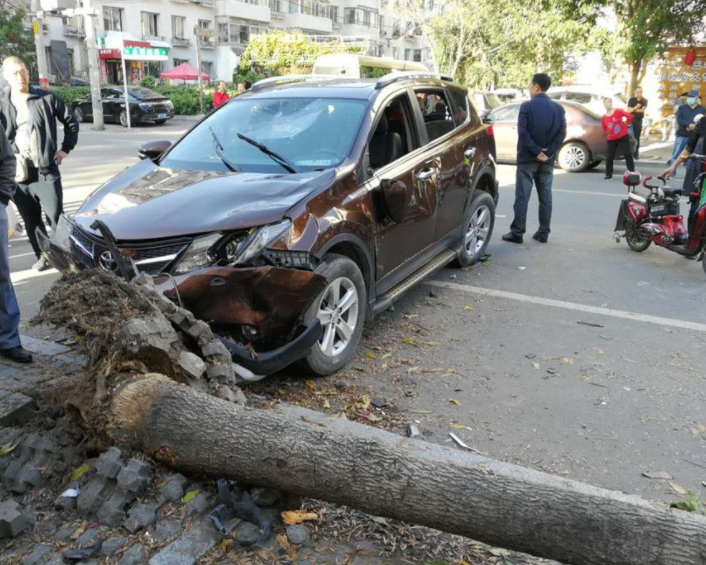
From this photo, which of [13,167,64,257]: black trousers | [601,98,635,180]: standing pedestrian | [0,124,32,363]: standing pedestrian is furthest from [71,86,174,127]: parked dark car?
[0,124,32,363]: standing pedestrian

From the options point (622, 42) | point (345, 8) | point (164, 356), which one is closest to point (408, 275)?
point (164, 356)

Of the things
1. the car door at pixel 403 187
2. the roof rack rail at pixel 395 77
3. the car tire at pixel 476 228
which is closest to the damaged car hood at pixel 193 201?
the car door at pixel 403 187

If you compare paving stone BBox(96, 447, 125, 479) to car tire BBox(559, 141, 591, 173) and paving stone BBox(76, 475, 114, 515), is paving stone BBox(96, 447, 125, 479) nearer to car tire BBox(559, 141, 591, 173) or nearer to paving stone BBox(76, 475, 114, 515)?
paving stone BBox(76, 475, 114, 515)

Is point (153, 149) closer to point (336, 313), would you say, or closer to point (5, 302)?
point (5, 302)

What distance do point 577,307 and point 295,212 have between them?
3229 millimetres

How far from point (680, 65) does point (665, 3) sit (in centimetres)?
714

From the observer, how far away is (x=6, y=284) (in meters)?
→ 4.29

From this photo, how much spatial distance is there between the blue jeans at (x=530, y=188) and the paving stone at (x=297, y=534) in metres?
6.34

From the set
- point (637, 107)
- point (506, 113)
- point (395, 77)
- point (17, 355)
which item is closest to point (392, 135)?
point (395, 77)

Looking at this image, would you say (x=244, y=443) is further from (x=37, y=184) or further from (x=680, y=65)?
(x=680, y=65)

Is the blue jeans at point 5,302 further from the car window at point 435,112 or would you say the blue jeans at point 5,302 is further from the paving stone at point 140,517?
the car window at point 435,112

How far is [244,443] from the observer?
111 inches

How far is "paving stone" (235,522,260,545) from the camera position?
105 inches

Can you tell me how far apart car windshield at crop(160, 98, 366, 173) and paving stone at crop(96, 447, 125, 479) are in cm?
235
